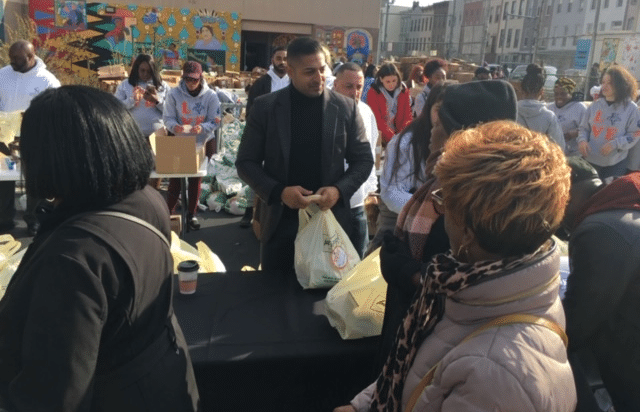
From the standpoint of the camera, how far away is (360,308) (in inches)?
80.0

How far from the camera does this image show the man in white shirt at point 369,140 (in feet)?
10.2

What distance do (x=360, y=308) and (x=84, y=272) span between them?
3.87ft

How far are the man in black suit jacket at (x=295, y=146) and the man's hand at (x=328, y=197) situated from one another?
55 millimetres

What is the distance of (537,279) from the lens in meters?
1.08

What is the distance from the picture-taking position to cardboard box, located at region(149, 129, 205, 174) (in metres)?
4.75

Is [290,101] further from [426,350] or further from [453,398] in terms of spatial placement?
[453,398]

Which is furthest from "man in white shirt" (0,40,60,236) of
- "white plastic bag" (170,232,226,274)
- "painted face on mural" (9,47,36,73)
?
"white plastic bag" (170,232,226,274)

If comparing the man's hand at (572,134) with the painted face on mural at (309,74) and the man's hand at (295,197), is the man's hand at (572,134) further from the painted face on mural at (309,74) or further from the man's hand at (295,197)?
the man's hand at (295,197)

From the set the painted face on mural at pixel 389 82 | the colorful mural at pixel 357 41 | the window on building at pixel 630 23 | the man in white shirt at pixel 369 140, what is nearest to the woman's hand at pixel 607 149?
the painted face on mural at pixel 389 82

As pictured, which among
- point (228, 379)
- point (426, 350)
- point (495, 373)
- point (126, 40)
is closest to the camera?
point (495, 373)

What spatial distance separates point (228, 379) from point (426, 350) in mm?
1007

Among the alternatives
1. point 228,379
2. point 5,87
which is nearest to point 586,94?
point 5,87

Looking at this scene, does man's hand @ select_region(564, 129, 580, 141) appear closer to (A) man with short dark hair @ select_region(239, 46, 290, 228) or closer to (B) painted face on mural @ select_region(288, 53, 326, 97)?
(A) man with short dark hair @ select_region(239, 46, 290, 228)

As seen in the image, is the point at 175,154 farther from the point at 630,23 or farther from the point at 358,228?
the point at 630,23
